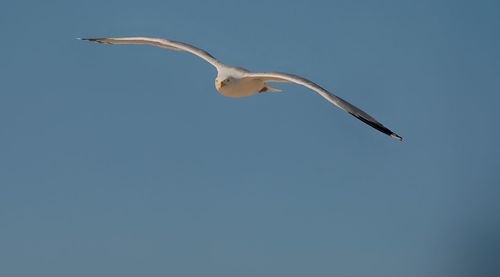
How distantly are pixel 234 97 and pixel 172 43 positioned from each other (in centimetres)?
223

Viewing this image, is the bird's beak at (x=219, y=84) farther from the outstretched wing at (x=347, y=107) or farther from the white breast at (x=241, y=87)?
the outstretched wing at (x=347, y=107)

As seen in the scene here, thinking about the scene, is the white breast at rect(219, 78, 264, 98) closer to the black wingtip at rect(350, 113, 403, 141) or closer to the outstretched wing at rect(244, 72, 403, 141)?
the outstretched wing at rect(244, 72, 403, 141)

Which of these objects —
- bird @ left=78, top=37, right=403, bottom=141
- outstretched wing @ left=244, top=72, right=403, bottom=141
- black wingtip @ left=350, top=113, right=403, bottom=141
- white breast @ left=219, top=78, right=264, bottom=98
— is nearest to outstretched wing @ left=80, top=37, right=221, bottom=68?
bird @ left=78, top=37, right=403, bottom=141

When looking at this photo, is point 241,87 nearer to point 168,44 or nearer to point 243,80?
point 243,80

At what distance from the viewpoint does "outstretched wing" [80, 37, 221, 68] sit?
620 inches

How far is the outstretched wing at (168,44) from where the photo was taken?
15.8 meters

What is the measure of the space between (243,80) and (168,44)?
2.48 metres

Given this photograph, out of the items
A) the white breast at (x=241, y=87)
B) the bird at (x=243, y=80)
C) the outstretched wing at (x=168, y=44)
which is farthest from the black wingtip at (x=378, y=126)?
the outstretched wing at (x=168, y=44)

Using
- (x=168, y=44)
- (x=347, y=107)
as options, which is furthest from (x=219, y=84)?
(x=347, y=107)

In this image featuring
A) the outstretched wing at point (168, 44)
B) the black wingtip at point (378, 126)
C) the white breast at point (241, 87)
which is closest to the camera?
the black wingtip at point (378, 126)

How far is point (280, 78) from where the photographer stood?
13.9m

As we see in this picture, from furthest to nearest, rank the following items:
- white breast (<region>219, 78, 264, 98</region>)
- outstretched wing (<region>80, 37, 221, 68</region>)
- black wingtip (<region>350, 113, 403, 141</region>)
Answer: outstretched wing (<region>80, 37, 221, 68</region>) → white breast (<region>219, 78, 264, 98</region>) → black wingtip (<region>350, 113, 403, 141</region>)

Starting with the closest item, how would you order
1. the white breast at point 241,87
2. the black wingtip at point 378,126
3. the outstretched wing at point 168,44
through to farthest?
1. the black wingtip at point 378,126
2. the white breast at point 241,87
3. the outstretched wing at point 168,44

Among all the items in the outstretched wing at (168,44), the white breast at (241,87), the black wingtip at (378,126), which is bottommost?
the black wingtip at (378,126)
